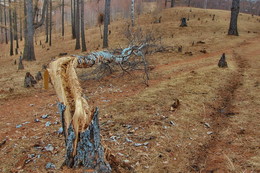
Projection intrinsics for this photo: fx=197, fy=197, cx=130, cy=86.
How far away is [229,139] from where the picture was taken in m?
4.46

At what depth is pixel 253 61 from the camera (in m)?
10.8

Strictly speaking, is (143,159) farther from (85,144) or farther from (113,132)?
(85,144)

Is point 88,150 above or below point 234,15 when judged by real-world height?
below

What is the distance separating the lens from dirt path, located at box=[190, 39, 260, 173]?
3.57m

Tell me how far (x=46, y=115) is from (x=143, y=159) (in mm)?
3617

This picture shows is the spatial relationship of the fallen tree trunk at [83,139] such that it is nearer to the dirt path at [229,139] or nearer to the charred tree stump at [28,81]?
the dirt path at [229,139]

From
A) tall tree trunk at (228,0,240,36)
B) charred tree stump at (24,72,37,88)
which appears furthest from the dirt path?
tall tree trunk at (228,0,240,36)

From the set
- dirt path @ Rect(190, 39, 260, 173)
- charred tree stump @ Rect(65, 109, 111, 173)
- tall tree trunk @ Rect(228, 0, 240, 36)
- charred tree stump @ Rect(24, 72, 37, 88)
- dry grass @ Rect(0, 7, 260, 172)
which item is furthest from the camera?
tall tree trunk @ Rect(228, 0, 240, 36)

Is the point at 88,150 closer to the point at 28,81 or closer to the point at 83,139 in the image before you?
the point at 83,139

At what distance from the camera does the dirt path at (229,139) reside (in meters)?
3.57

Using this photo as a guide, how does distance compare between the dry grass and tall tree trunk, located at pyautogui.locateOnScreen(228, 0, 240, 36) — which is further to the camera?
tall tree trunk, located at pyautogui.locateOnScreen(228, 0, 240, 36)

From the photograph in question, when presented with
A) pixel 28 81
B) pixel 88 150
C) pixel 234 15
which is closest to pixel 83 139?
pixel 88 150

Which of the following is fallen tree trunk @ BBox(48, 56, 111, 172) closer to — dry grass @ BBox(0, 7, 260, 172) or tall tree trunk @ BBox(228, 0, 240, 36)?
dry grass @ BBox(0, 7, 260, 172)

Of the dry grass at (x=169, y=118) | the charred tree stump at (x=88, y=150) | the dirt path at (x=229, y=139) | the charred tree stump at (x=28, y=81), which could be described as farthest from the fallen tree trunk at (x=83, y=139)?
the charred tree stump at (x=28, y=81)
